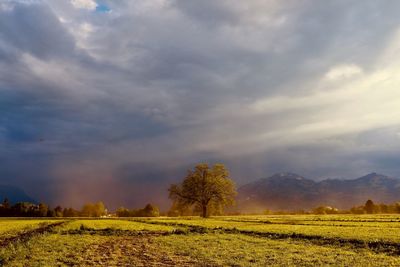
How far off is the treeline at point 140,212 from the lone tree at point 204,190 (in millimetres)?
47986

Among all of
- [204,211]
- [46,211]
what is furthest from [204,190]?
[46,211]

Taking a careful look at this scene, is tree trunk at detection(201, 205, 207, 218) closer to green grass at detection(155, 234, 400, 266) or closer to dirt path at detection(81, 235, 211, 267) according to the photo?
green grass at detection(155, 234, 400, 266)

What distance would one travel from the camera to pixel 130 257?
27.7 meters

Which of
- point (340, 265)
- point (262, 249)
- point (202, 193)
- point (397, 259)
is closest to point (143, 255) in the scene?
point (262, 249)

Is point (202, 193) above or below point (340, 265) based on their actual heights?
above

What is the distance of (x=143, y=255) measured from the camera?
28688 millimetres

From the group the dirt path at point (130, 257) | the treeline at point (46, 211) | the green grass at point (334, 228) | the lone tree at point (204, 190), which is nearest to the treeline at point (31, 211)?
the treeline at point (46, 211)

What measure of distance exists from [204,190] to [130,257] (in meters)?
87.6

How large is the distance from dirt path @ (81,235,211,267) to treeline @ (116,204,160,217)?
12885 centimetres

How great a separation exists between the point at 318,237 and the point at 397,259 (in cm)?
1474

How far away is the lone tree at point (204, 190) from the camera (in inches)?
4493

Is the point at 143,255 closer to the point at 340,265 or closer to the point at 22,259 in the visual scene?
the point at 22,259

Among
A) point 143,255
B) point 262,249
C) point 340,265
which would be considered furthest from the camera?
point 262,249

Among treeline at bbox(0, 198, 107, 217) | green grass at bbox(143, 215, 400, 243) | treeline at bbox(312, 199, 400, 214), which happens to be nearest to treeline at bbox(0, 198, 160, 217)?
treeline at bbox(0, 198, 107, 217)
